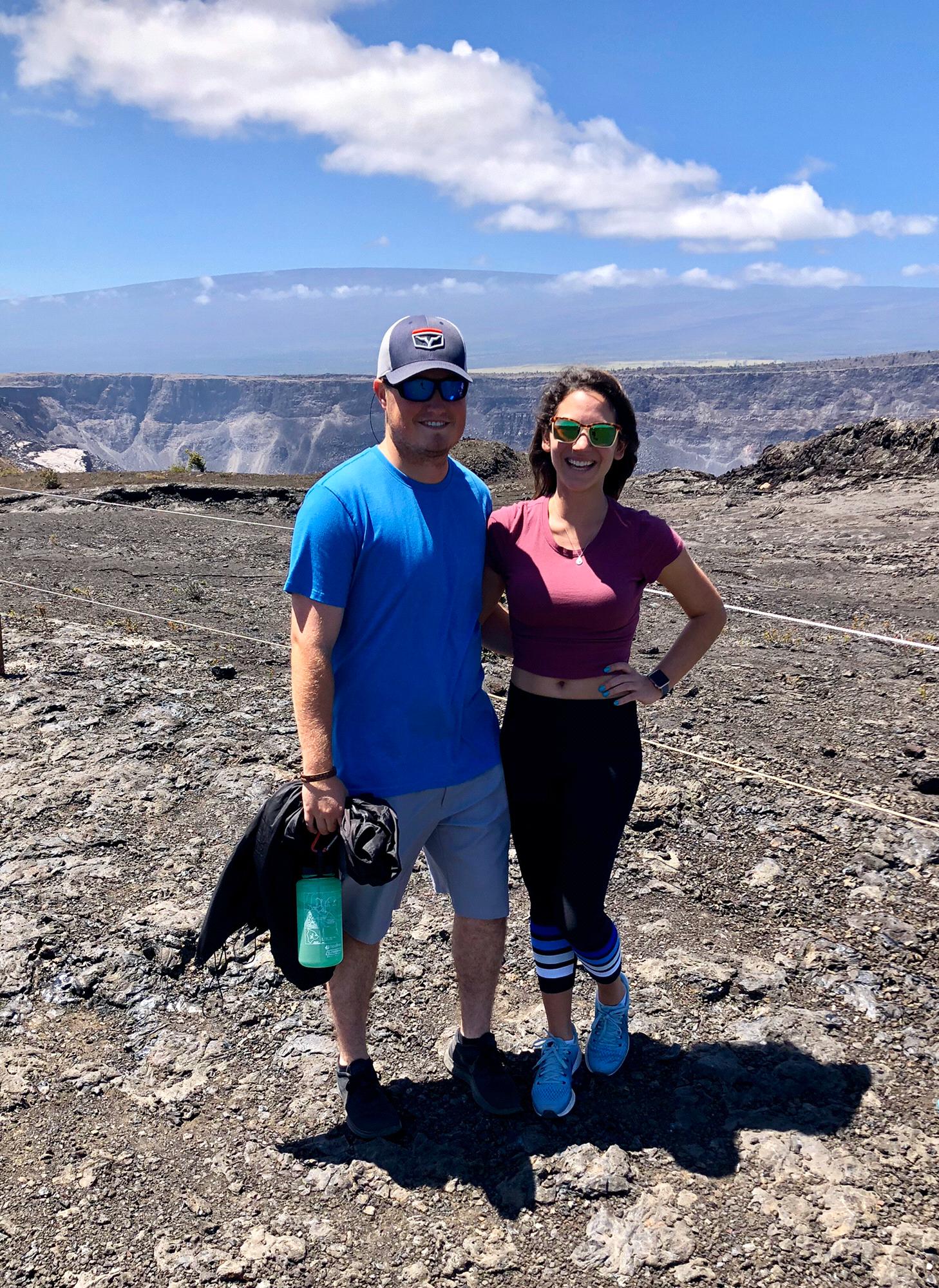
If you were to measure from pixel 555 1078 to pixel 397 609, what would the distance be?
136 centimetres

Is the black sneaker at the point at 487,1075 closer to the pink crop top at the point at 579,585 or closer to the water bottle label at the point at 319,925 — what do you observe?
the water bottle label at the point at 319,925

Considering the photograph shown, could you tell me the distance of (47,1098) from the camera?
2.66 meters

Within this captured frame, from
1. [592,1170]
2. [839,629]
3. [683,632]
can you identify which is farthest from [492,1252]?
[839,629]

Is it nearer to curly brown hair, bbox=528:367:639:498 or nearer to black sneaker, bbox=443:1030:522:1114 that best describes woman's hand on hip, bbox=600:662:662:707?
curly brown hair, bbox=528:367:639:498

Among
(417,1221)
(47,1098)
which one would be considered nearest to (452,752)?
(417,1221)

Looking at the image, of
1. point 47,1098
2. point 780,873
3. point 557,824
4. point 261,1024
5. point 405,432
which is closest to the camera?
point 405,432

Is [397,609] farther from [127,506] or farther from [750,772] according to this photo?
[127,506]

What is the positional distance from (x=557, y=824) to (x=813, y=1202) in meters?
1.06

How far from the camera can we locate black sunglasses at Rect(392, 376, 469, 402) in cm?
214

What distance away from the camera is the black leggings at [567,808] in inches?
90.7

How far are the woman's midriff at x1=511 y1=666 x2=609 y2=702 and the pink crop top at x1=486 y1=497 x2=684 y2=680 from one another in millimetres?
14

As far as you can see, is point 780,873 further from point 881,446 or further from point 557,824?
point 881,446

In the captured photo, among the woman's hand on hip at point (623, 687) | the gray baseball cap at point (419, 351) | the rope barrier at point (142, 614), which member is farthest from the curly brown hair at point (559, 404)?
the rope barrier at point (142, 614)

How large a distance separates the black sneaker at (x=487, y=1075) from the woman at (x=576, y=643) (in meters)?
0.31
